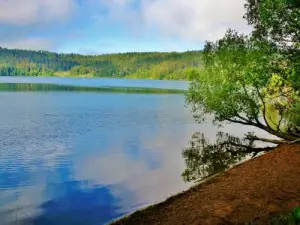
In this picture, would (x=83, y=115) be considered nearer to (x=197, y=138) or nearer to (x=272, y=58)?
(x=197, y=138)

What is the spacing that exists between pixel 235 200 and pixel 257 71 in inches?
509

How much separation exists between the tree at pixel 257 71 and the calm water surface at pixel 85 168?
5.55 m

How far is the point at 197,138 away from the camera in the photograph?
36562 millimetres

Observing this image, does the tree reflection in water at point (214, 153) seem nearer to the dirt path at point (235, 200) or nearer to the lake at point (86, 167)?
the lake at point (86, 167)

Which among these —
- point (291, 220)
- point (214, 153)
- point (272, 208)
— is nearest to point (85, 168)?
point (214, 153)

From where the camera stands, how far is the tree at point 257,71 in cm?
2100

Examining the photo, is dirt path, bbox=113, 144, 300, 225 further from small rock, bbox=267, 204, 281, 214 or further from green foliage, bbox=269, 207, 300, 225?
green foliage, bbox=269, 207, 300, 225

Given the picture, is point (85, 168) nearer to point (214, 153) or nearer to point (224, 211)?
point (214, 153)

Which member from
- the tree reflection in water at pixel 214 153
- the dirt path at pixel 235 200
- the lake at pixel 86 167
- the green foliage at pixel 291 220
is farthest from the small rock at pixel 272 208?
the tree reflection in water at pixel 214 153

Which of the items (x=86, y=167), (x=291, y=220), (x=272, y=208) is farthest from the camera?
(x=86, y=167)

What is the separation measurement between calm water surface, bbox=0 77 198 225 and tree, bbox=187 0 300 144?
5.55 meters

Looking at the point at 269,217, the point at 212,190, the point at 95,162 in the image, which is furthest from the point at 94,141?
the point at 269,217

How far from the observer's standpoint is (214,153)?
29.5 metres

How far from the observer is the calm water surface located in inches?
685
